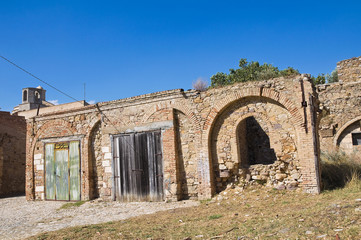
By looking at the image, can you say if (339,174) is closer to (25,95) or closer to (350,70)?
(350,70)

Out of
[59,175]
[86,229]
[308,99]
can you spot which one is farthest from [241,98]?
[59,175]

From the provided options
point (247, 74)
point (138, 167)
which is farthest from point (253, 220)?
point (247, 74)

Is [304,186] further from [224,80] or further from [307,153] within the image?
[224,80]

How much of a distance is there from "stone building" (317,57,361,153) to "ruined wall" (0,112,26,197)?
15.7 meters

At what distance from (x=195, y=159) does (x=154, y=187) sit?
5.85 ft

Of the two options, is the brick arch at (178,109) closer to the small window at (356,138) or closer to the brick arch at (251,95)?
the brick arch at (251,95)

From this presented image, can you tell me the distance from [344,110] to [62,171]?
1350 centimetres

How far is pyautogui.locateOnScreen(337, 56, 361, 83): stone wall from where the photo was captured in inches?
573

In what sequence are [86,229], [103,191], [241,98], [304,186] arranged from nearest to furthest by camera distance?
1. [86,229]
2. [304,186]
3. [241,98]
4. [103,191]

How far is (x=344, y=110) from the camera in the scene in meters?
14.2

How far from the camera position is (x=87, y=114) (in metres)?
11.7

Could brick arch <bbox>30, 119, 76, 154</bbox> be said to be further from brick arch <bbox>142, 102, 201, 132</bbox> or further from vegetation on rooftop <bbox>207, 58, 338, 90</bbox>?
vegetation on rooftop <bbox>207, 58, 338, 90</bbox>

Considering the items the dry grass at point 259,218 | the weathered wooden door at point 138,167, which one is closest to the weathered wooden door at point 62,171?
the weathered wooden door at point 138,167

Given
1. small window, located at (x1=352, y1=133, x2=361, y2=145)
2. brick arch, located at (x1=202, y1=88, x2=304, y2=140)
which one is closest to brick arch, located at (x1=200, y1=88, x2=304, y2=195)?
brick arch, located at (x1=202, y1=88, x2=304, y2=140)
